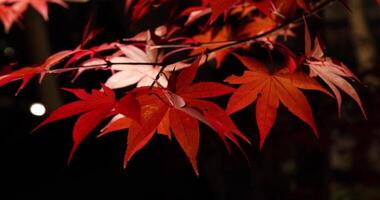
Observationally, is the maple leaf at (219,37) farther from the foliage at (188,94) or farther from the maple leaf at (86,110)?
the maple leaf at (86,110)

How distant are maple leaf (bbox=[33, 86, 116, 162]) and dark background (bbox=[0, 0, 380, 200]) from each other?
84 centimetres

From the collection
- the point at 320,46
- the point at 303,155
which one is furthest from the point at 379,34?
the point at 320,46

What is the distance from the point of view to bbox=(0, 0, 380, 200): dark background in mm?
2064

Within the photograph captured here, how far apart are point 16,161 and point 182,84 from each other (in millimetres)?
2491

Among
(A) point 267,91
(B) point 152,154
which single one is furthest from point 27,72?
(B) point 152,154

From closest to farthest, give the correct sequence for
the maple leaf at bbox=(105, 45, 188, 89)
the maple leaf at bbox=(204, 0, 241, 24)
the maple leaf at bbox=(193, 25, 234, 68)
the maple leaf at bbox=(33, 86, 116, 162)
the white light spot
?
the maple leaf at bbox=(33, 86, 116, 162) < the maple leaf at bbox=(204, 0, 241, 24) < the maple leaf at bbox=(105, 45, 188, 89) < the maple leaf at bbox=(193, 25, 234, 68) < the white light spot

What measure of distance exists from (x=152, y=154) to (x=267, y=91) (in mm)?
1521

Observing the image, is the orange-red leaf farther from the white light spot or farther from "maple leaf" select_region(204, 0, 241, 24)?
the white light spot

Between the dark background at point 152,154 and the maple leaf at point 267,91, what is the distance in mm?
812

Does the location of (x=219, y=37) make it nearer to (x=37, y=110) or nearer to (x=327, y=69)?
(x=327, y=69)

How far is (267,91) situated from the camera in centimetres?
95

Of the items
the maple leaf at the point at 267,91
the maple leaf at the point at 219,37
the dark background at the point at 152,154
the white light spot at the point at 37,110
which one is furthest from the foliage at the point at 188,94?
the dark background at the point at 152,154

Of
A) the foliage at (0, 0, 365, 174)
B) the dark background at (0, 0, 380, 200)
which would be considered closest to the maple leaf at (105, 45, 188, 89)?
the foliage at (0, 0, 365, 174)

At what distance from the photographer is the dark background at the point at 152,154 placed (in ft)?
6.77
